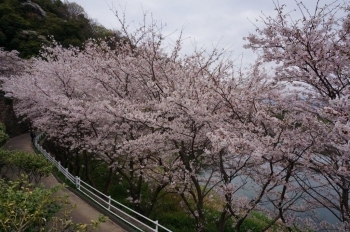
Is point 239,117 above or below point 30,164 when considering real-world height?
above

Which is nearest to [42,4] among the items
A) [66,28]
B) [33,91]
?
[66,28]

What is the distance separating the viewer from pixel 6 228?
12.2 feet

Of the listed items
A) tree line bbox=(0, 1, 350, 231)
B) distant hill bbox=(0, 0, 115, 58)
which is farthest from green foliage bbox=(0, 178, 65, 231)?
distant hill bbox=(0, 0, 115, 58)

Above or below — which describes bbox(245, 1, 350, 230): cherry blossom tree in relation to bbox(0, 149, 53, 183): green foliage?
above

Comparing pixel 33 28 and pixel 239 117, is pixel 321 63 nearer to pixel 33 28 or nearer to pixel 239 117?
pixel 239 117

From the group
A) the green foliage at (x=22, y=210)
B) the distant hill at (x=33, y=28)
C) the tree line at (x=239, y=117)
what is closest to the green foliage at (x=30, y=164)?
the tree line at (x=239, y=117)

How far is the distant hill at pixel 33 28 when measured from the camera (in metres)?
33.8

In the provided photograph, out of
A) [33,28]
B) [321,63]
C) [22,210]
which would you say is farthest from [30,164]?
[33,28]

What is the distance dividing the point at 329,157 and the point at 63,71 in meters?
11.0

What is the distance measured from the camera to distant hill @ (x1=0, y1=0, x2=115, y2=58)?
111 feet

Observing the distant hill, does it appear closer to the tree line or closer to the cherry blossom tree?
the tree line

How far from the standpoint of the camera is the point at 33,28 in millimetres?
36625

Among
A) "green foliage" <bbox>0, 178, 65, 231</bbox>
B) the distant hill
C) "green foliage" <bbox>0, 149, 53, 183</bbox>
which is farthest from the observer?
the distant hill

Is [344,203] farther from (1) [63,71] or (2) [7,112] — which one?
(2) [7,112]
